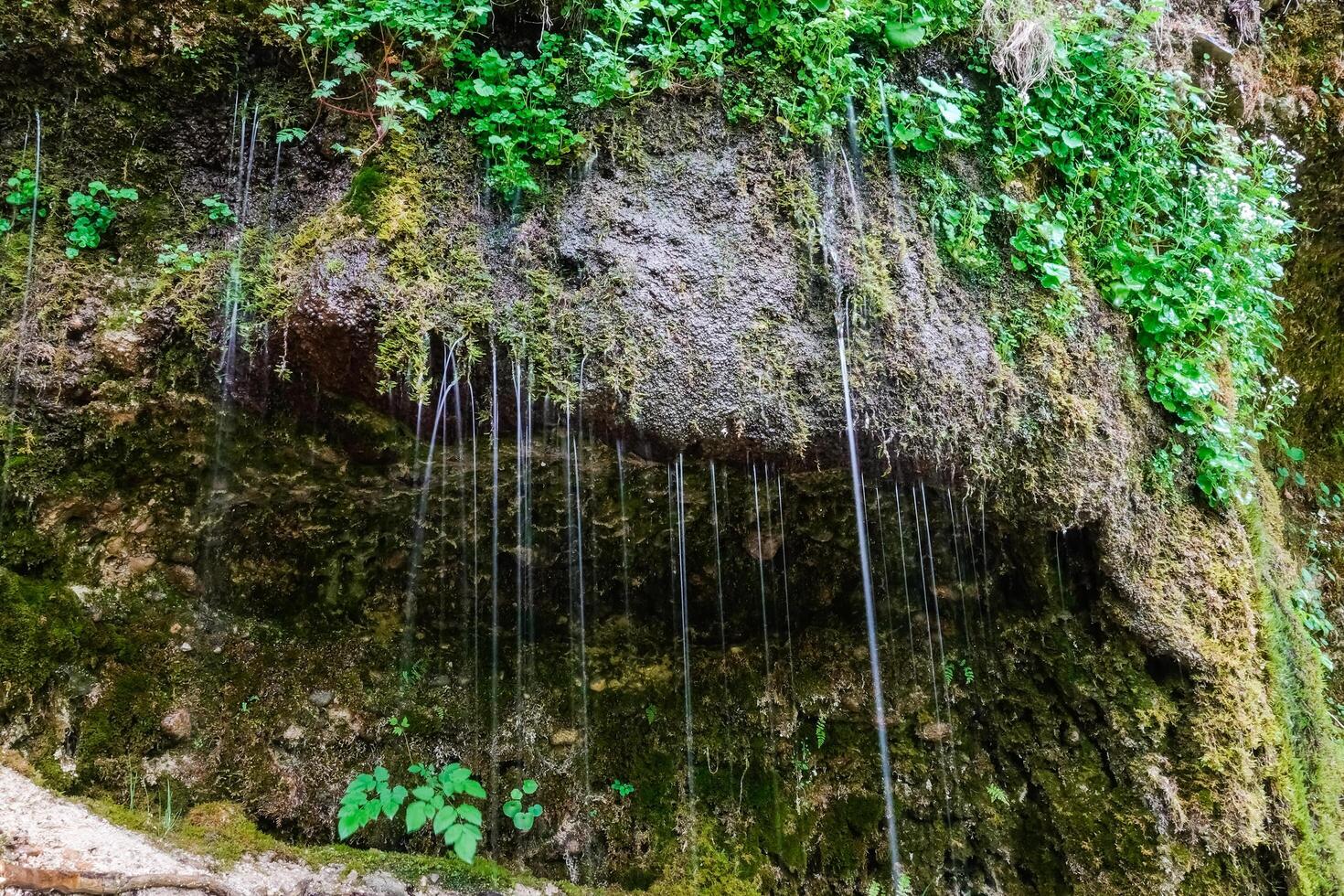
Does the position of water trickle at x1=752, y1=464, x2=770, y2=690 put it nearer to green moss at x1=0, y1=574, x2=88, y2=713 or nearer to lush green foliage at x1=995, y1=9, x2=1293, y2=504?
lush green foliage at x1=995, y1=9, x2=1293, y2=504

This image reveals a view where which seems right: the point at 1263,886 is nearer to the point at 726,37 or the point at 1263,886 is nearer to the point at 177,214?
the point at 726,37

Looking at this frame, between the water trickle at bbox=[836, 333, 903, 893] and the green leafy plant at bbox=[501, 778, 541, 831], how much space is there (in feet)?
6.13

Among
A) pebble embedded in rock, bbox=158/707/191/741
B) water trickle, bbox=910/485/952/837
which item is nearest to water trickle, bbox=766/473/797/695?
water trickle, bbox=910/485/952/837

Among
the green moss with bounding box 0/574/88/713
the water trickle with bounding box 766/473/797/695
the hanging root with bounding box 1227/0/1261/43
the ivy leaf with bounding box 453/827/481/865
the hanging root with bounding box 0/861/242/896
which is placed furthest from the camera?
the hanging root with bounding box 1227/0/1261/43

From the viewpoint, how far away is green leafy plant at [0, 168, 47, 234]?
3.20 m

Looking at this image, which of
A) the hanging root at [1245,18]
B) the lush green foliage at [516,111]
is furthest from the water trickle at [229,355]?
the hanging root at [1245,18]

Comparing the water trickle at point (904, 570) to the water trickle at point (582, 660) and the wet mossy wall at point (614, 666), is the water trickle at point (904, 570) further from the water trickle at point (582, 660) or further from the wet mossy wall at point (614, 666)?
the water trickle at point (582, 660)

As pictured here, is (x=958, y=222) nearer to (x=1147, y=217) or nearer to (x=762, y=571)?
(x=1147, y=217)

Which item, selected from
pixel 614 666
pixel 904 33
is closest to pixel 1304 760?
pixel 614 666

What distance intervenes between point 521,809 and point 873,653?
2.08 meters

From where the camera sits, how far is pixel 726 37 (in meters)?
3.42

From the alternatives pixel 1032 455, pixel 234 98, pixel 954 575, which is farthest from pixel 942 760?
pixel 234 98

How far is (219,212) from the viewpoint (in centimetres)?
331

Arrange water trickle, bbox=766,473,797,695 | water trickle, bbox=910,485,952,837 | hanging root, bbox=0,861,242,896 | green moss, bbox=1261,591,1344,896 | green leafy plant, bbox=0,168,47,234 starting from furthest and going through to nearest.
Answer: water trickle, bbox=910,485,952,837, water trickle, bbox=766,473,797,695, green moss, bbox=1261,591,1344,896, green leafy plant, bbox=0,168,47,234, hanging root, bbox=0,861,242,896
